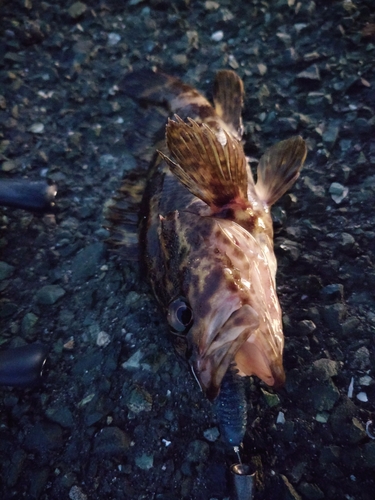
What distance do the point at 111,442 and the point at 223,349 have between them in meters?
1.06

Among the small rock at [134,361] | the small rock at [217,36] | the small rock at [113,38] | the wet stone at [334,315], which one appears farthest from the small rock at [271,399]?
the small rock at [113,38]

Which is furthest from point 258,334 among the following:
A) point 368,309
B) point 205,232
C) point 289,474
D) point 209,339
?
point 368,309

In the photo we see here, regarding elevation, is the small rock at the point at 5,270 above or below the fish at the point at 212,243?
below

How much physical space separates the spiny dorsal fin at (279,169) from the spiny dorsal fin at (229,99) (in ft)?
1.43

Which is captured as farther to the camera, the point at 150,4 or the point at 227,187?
the point at 150,4

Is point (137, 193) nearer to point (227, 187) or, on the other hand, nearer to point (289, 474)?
point (227, 187)

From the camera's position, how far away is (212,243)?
7.11 feet

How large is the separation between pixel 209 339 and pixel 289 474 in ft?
2.99

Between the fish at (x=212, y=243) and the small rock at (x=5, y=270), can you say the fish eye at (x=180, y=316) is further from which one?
the small rock at (x=5, y=270)

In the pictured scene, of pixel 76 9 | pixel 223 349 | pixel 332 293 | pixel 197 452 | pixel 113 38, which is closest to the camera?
pixel 223 349

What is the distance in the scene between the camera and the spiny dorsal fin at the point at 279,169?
281cm

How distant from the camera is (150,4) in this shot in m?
4.25

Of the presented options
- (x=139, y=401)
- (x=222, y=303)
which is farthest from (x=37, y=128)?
(x=222, y=303)

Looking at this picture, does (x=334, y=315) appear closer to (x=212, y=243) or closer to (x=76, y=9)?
(x=212, y=243)
